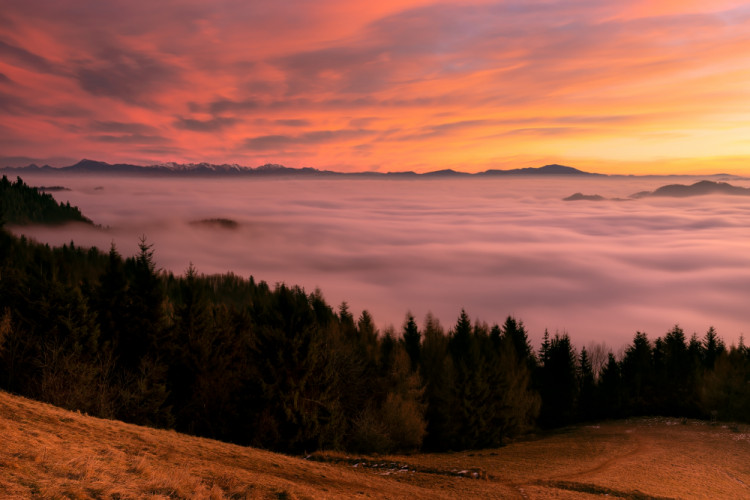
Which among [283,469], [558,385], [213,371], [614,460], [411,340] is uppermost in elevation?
[283,469]

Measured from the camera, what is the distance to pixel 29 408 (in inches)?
798

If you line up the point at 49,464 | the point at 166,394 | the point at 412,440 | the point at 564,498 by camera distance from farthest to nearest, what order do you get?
the point at 412,440 → the point at 166,394 → the point at 564,498 → the point at 49,464

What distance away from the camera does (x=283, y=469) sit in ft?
75.1

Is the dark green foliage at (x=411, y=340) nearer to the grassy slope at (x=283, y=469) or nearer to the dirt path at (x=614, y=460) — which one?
the grassy slope at (x=283, y=469)

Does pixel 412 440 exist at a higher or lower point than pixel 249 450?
lower

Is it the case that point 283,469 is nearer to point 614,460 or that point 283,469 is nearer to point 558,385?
point 614,460

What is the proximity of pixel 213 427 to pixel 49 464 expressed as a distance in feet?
84.2

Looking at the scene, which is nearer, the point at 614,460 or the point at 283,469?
the point at 283,469

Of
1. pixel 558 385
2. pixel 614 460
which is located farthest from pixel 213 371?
pixel 558 385

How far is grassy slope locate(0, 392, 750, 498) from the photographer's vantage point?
1372 cm

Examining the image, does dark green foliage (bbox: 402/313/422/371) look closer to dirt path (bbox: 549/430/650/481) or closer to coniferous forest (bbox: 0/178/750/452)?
coniferous forest (bbox: 0/178/750/452)

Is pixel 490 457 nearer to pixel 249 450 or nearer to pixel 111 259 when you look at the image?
pixel 249 450

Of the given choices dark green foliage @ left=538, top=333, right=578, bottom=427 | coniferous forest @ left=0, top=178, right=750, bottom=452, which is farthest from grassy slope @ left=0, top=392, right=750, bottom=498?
dark green foliage @ left=538, top=333, right=578, bottom=427

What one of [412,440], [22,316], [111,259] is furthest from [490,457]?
[22,316]
